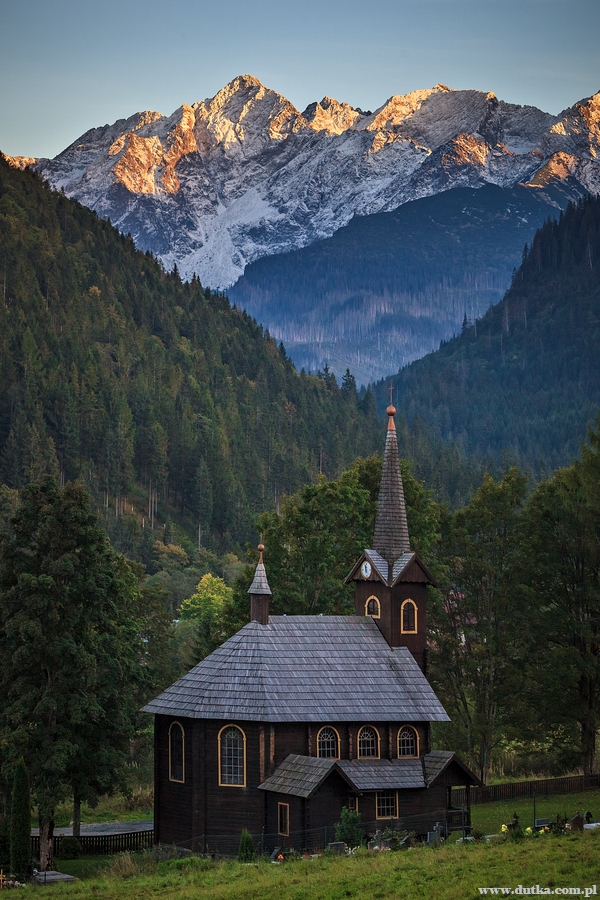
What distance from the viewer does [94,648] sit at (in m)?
50.8

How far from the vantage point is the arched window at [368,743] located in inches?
2003

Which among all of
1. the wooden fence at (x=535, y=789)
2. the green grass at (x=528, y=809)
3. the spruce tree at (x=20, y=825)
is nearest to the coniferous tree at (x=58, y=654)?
the spruce tree at (x=20, y=825)

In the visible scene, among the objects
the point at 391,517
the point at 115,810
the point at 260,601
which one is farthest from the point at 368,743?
the point at 115,810

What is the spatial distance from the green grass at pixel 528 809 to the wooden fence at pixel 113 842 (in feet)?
41.2

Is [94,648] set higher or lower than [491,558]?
lower

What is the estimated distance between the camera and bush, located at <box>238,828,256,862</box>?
43.9m

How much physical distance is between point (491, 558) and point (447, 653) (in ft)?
17.6

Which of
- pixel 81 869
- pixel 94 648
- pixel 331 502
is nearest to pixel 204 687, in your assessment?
pixel 94 648

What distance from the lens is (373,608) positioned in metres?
55.6

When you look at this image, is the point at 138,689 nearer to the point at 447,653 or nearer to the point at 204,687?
the point at 204,687

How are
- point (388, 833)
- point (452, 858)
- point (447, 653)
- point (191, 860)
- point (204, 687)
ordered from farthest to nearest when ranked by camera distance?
point (447, 653) < point (204, 687) < point (388, 833) < point (191, 860) < point (452, 858)

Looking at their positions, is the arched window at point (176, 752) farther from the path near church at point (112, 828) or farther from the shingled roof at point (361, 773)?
the path near church at point (112, 828)

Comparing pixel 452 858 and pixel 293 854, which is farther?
pixel 293 854

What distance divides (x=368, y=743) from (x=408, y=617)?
20.4ft
